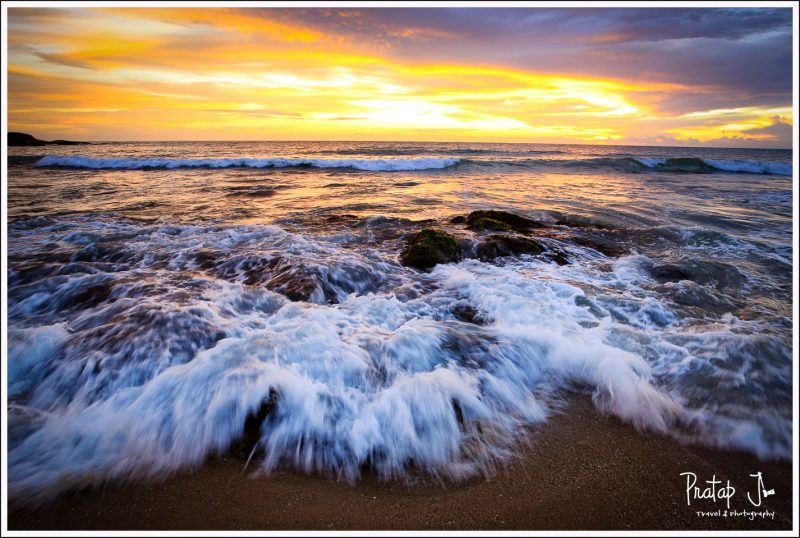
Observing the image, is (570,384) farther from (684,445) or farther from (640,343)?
(640,343)

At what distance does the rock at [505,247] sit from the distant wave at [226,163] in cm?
1630

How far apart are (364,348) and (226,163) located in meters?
23.3

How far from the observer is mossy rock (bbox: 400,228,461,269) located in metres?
5.25

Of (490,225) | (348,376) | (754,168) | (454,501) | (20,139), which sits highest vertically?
(20,139)

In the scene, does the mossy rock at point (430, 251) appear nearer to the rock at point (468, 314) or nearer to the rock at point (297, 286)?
the rock at point (468, 314)

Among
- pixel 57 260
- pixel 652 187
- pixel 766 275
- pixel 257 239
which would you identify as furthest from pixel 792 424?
pixel 652 187

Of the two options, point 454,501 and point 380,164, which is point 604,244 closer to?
point 454,501

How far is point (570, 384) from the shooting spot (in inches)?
107

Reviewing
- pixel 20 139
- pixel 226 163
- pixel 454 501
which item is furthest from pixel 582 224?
pixel 20 139

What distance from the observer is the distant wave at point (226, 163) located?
832 inches

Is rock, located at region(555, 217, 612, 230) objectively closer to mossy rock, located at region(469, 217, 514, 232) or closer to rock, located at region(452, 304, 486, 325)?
mossy rock, located at region(469, 217, 514, 232)

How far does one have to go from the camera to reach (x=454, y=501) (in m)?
1.84

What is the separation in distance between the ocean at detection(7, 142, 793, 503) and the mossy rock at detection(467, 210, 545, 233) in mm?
449

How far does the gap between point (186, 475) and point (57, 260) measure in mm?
4774
